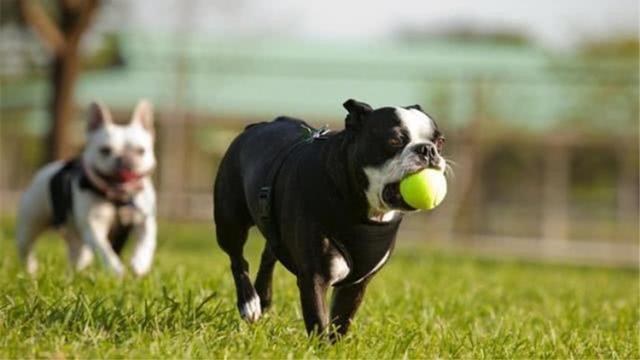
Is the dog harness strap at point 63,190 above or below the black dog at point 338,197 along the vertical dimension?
below

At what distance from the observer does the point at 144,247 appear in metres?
9.62

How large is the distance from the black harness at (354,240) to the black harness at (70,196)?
4.19 meters

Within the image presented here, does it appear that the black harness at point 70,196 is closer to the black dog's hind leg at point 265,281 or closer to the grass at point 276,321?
the grass at point 276,321

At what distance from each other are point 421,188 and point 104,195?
519 cm

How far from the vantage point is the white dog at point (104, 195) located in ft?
32.5

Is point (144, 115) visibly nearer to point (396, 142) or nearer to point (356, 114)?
point (356, 114)

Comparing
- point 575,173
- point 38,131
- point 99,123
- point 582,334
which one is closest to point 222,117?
point 38,131

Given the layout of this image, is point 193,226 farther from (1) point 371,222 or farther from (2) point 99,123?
(1) point 371,222

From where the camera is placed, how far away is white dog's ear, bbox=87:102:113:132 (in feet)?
35.0

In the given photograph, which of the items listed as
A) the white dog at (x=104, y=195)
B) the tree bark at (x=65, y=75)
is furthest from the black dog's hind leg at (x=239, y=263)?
the tree bark at (x=65, y=75)

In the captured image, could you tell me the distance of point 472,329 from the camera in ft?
22.2

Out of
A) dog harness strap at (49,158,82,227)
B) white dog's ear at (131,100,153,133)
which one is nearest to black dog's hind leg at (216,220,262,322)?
dog harness strap at (49,158,82,227)

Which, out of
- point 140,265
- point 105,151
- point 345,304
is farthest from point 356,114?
point 105,151

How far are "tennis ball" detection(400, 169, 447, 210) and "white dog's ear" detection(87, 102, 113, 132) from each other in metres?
5.84
